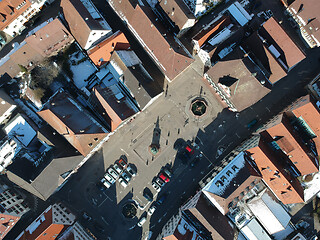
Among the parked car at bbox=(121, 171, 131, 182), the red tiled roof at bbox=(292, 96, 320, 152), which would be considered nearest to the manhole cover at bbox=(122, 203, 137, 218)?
the parked car at bbox=(121, 171, 131, 182)

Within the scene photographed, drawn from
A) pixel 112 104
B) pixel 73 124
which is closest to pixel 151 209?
pixel 112 104

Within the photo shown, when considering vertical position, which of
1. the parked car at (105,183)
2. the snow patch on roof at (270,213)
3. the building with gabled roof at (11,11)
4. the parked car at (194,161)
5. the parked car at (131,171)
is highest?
the building with gabled roof at (11,11)

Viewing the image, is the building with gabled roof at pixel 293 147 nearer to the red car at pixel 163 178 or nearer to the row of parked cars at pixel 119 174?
the red car at pixel 163 178

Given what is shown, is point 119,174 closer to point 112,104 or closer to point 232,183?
point 112,104

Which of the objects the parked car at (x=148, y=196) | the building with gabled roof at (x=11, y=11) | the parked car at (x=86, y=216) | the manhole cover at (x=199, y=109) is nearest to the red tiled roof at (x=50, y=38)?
the building with gabled roof at (x=11, y=11)

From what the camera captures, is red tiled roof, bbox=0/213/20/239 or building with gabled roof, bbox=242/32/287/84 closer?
building with gabled roof, bbox=242/32/287/84

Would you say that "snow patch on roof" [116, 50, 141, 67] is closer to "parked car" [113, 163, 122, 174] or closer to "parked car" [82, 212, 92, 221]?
"parked car" [113, 163, 122, 174]

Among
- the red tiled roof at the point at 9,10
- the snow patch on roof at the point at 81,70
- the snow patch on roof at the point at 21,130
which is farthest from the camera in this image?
the snow patch on roof at the point at 81,70

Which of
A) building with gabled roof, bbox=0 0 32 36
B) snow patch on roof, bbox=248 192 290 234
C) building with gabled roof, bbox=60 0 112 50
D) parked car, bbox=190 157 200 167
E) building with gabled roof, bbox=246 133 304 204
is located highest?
building with gabled roof, bbox=0 0 32 36
